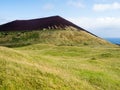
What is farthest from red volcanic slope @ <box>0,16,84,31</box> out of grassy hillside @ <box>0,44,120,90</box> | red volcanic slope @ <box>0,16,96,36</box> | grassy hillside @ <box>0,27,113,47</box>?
grassy hillside @ <box>0,44,120,90</box>

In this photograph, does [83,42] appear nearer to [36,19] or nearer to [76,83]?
[36,19]

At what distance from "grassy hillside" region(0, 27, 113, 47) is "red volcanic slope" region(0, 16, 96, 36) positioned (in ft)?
26.7

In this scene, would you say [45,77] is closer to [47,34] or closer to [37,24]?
[47,34]

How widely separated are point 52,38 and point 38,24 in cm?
2702

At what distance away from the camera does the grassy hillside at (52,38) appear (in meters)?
92.9

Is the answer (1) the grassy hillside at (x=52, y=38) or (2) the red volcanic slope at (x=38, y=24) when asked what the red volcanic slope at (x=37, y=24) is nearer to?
(2) the red volcanic slope at (x=38, y=24)

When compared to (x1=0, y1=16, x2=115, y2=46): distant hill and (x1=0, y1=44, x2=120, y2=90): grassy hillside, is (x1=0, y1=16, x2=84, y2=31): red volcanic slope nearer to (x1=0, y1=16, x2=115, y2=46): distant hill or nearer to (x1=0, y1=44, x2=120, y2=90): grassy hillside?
(x1=0, y1=16, x2=115, y2=46): distant hill

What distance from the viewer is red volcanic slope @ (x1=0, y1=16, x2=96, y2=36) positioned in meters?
115

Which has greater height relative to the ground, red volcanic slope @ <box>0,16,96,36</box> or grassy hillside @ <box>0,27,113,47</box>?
red volcanic slope @ <box>0,16,96,36</box>

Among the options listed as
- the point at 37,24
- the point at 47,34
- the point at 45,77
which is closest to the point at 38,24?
the point at 37,24

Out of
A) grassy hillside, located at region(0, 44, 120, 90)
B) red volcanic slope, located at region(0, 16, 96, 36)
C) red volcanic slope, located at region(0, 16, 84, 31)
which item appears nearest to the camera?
grassy hillside, located at region(0, 44, 120, 90)

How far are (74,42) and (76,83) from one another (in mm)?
66383

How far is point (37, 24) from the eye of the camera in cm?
12144

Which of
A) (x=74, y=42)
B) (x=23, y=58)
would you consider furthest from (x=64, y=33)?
(x=23, y=58)
